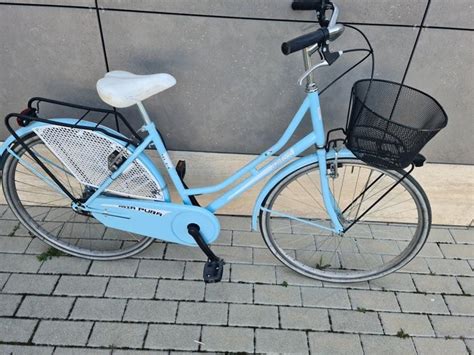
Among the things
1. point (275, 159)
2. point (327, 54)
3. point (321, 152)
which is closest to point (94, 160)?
point (275, 159)

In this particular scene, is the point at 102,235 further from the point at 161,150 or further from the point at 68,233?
the point at 161,150

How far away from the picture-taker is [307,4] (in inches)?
83.8

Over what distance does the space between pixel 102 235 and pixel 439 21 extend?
9.07 ft

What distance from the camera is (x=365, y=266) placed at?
2.96 meters

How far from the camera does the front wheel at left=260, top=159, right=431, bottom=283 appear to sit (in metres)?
2.80

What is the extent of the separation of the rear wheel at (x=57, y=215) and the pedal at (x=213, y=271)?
457 millimetres

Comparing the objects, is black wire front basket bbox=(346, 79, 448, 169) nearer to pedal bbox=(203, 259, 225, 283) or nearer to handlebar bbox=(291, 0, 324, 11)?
handlebar bbox=(291, 0, 324, 11)

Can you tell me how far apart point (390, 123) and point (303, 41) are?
1.96 ft

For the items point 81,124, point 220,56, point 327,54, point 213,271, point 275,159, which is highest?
point 327,54

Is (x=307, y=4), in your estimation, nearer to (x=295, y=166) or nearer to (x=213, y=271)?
(x=295, y=166)

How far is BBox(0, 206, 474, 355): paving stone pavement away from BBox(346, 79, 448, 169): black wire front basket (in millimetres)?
1072

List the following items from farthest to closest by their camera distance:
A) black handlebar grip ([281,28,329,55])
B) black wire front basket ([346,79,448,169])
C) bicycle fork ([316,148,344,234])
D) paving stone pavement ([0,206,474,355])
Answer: paving stone pavement ([0,206,474,355]), bicycle fork ([316,148,344,234]), black wire front basket ([346,79,448,169]), black handlebar grip ([281,28,329,55])

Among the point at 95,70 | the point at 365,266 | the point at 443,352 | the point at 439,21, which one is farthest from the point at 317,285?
the point at 95,70

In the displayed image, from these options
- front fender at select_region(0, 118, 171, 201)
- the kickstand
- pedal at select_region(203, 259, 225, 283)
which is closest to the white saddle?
front fender at select_region(0, 118, 171, 201)
